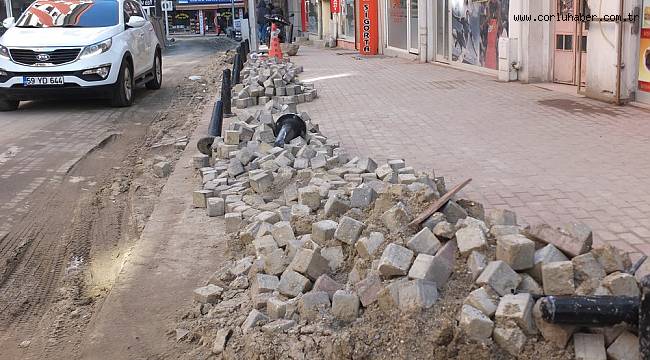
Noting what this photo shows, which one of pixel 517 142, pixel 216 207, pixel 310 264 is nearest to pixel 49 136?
pixel 216 207

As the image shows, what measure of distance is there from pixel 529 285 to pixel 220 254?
2288 millimetres

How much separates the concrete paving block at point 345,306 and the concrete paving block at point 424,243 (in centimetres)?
44

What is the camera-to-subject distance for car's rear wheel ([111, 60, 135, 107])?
12.2m

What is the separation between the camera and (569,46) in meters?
11.9

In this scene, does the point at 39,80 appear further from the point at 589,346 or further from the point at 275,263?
the point at 589,346

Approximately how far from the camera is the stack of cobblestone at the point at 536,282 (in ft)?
10.3

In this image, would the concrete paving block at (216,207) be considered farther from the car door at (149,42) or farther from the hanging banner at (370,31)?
the hanging banner at (370,31)

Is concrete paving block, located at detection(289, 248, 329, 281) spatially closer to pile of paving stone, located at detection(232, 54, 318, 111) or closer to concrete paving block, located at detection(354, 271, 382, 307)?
concrete paving block, located at detection(354, 271, 382, 307)

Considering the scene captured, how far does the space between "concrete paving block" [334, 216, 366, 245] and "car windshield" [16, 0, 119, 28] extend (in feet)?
31.9

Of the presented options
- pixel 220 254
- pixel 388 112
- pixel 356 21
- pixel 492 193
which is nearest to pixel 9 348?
pixel 220 254

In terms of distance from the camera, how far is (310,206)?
510 centimetres

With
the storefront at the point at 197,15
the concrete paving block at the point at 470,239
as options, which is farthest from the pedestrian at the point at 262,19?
the storefront at the point at 197,15

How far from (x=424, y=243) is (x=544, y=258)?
0.64 metres

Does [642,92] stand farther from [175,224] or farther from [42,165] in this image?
[42,165]
